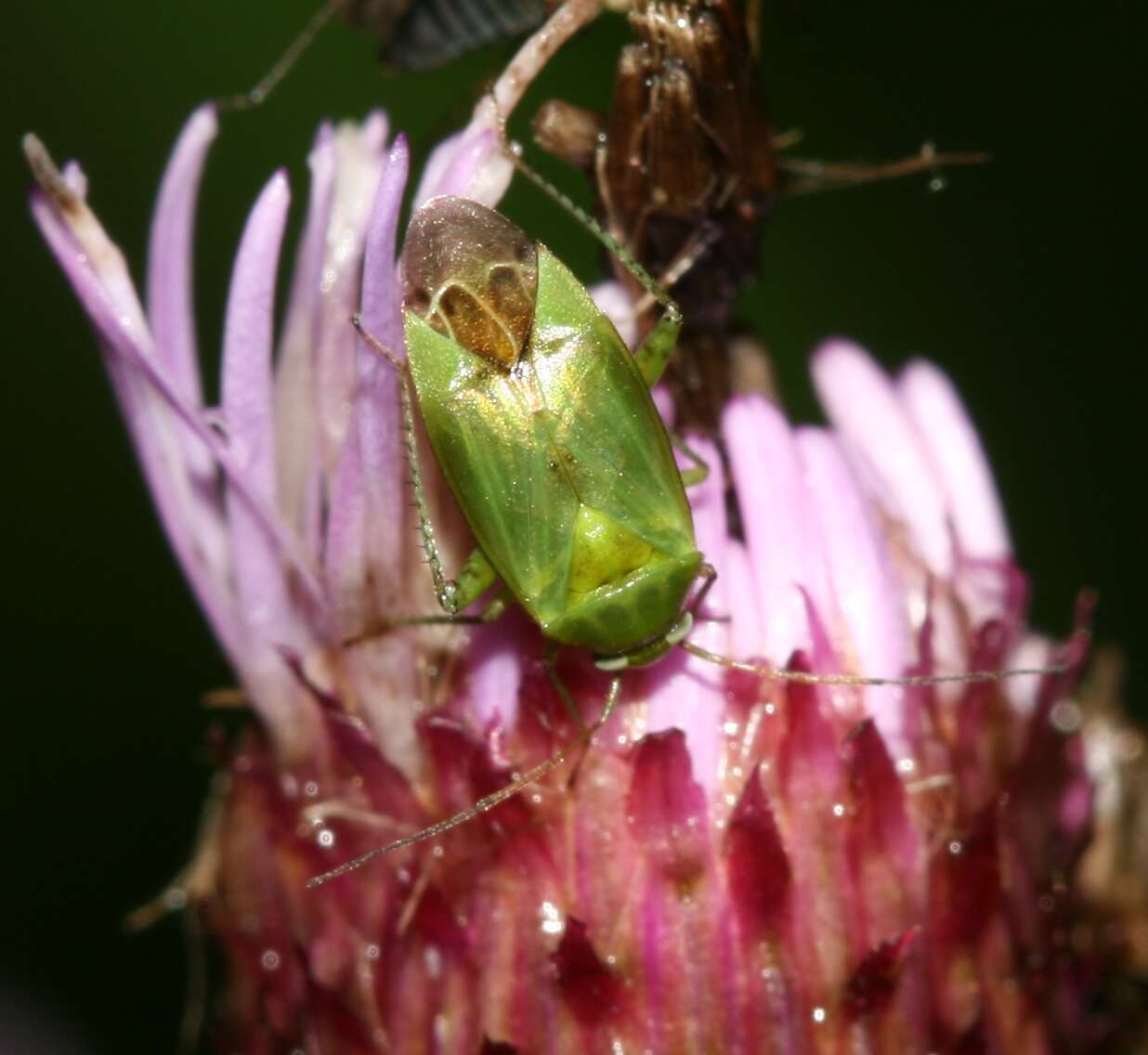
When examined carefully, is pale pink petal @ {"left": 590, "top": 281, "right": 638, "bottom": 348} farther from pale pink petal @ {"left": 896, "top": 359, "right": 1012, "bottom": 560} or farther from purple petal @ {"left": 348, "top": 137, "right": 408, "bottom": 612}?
pale pink petal @ {"left": 896, "top": 359, "right": 1012, "bottom": 560}

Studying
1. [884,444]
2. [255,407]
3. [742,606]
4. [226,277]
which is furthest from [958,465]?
[226,277]

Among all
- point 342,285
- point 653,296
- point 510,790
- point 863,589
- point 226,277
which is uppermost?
point 226,277

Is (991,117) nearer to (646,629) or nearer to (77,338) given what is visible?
(77,338)

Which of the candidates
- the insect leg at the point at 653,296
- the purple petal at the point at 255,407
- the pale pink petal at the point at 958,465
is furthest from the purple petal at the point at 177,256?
the pale pink petal at the point at 958,465

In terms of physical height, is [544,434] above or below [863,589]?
above

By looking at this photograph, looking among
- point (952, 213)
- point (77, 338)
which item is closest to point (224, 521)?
point (77, 338)

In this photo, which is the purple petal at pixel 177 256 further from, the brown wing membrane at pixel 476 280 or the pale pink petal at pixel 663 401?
the pale pink petal at pixel 663 401

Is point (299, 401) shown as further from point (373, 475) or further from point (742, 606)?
point (742, 606)

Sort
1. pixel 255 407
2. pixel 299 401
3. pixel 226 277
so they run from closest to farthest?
pixel 255 407
pixel 299 401
pixel 226 277

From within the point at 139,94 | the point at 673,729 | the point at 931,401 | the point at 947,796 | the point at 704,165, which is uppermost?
the point at 139,94
